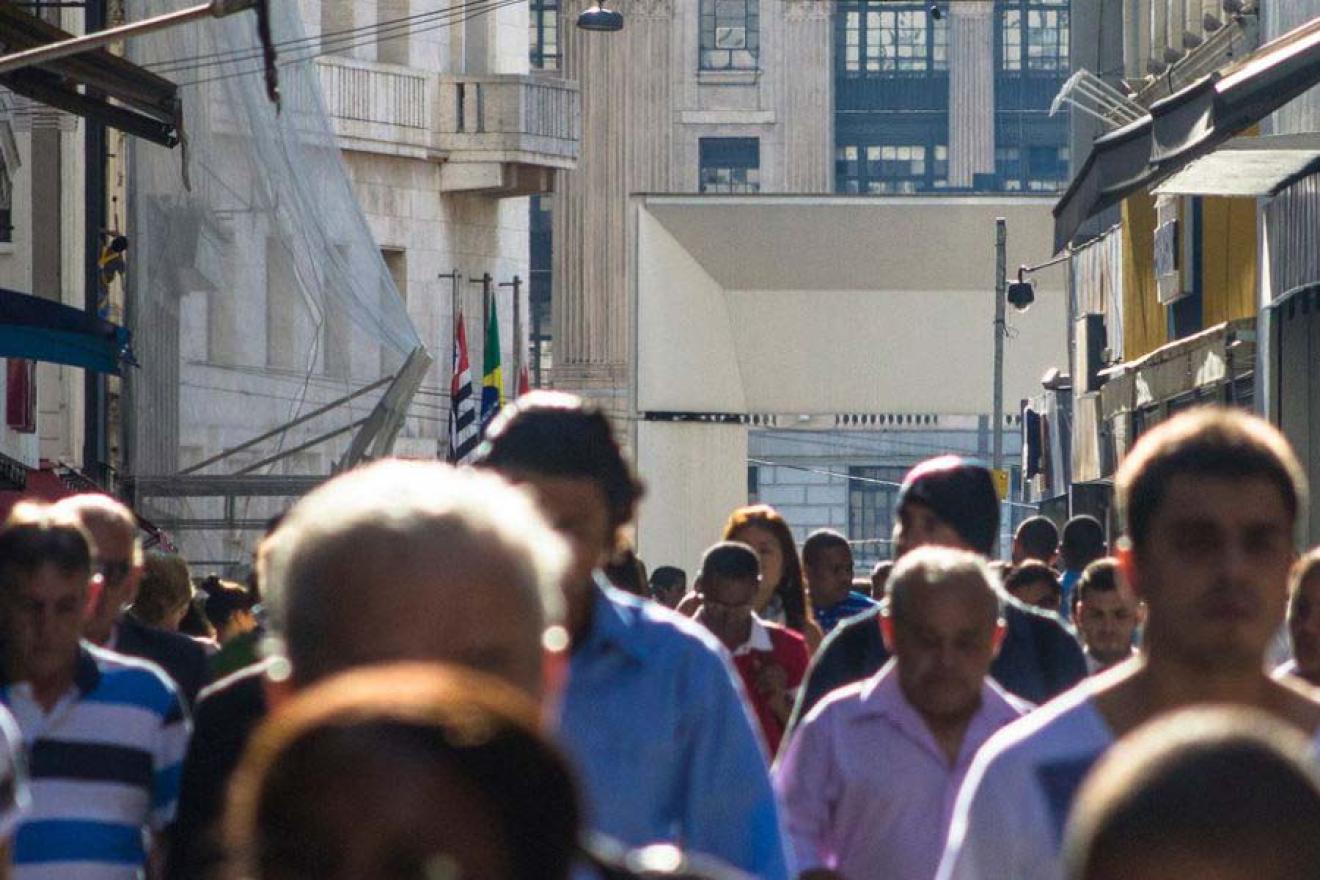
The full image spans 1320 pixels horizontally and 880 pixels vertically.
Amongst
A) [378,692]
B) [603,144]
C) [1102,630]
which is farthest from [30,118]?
[603,144]

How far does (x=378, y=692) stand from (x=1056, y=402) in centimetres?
3545

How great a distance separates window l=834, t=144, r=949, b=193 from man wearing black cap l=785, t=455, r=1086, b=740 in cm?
7720

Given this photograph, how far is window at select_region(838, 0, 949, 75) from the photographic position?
277 feet

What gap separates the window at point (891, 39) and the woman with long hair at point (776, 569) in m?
73.9

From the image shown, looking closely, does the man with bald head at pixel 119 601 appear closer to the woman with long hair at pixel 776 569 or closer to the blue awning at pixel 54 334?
the woman with long hair at pixel 776 569

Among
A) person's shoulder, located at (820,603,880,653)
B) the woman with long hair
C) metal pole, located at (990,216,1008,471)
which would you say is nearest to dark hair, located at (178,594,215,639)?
the woman with long hair

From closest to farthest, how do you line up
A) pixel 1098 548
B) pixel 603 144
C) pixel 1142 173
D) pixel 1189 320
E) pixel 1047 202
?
pixel 1142 173
pixel 1098 548
pixel 1189 320
pixel 1047 202
pixel 603 144

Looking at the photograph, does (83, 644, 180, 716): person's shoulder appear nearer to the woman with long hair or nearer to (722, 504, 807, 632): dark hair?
the woman with long hair

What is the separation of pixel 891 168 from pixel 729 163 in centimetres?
649

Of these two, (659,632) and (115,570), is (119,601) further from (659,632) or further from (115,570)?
(659,632)

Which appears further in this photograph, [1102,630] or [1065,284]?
[1065,284]

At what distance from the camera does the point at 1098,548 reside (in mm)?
14922

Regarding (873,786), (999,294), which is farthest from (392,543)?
(999,294)

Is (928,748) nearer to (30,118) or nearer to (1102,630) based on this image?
(1102,630)
